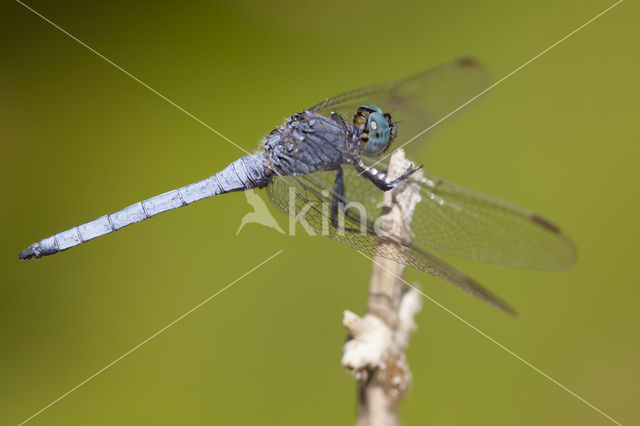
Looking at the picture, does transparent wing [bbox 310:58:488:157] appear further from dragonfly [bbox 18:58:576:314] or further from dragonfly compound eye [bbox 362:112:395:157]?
dragonfly compound eye [bbox 362:112:395:157]

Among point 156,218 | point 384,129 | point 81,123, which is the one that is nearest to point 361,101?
point 384,129

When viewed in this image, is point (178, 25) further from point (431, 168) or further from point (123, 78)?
point (431, 168)

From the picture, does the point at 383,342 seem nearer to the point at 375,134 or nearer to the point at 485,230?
the point at 485,230

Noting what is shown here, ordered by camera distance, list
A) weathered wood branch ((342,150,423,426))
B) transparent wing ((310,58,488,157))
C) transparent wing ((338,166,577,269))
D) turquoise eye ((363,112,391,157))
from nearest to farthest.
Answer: weathered wood branch ((342,150,423,426)) < transparent wing ((338,166,577,269)) < turquoise eye ((363,112,391,157)) < transparent wing ((310,58,488,157))

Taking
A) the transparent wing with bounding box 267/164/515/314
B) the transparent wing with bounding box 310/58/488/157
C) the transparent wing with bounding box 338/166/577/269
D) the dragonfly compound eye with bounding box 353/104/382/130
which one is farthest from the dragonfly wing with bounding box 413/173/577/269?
the transparent wing with bounding box 310/58/488/157

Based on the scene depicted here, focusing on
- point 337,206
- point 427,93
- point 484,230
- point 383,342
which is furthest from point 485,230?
point 427,93

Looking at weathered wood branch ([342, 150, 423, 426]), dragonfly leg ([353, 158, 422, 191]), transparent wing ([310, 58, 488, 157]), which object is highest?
transparent wing ([310, 58, 488, 157])

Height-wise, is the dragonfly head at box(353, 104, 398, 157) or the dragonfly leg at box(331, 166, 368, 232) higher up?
the dragonfly head at box(353, 104, 398, 157)
